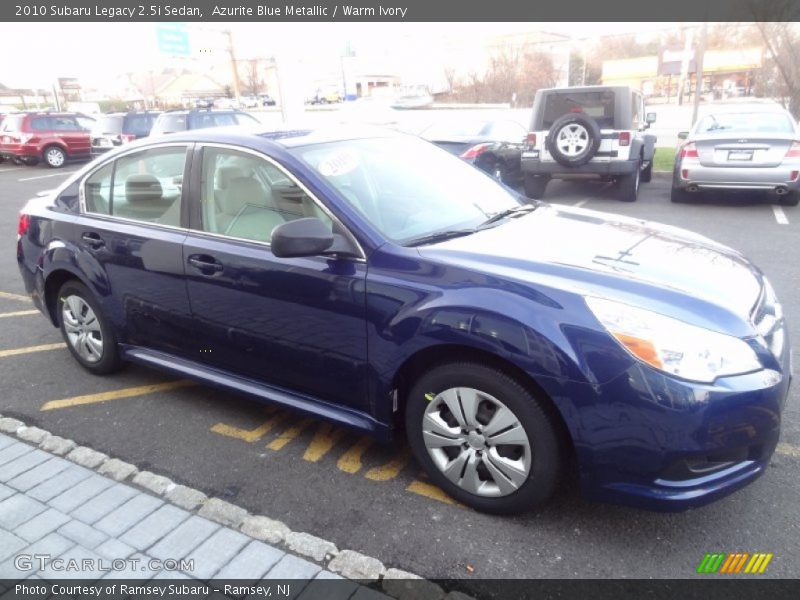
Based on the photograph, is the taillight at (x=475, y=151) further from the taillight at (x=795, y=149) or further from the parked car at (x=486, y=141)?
A: the taillight at (x=795, y=149)

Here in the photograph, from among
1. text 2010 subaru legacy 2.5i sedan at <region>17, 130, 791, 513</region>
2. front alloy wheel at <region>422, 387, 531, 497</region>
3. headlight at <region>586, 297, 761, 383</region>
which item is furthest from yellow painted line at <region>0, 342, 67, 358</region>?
headlight at <region>586, 297, 761, 383</region>

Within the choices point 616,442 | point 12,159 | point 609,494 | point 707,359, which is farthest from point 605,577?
point 12,159

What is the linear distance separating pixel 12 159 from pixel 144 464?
21642mm

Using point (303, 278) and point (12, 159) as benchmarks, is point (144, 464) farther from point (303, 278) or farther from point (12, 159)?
point (12, 159)

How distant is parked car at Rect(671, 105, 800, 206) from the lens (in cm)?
877

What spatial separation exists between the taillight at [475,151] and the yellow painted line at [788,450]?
7496mm

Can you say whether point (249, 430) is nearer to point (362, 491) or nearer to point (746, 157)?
point (362, 491)

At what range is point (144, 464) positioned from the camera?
323cm

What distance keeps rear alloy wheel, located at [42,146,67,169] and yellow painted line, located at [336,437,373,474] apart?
19.6 metres

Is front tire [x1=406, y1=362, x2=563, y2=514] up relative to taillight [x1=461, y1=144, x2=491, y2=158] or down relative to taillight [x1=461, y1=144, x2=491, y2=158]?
down

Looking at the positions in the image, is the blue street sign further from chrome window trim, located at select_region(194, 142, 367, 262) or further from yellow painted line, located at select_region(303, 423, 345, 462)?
yellow painted line, located at select_region(303, 423, 345, 462)

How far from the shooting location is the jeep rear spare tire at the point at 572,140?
30.7 ft

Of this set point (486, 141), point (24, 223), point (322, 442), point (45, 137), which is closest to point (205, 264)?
point (322, 442)

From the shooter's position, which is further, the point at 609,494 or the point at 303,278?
the point at 303,278
